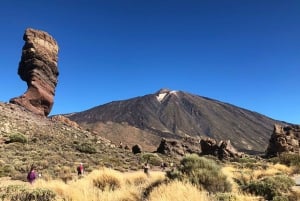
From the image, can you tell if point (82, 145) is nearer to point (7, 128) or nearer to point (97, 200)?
point (7, 128)

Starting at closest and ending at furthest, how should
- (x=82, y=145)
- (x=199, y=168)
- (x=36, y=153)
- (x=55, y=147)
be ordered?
(x=199, y=168) < (x=36, y=153) < (x=55, y=147) < (x=82, y=145)

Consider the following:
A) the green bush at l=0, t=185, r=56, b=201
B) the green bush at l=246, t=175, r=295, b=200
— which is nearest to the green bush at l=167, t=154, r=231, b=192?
the green bush at l=246, t=175, r=295, b=200

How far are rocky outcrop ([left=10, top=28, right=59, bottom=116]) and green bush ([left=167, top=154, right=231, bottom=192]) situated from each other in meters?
37.3

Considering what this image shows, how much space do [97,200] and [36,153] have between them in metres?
26.0

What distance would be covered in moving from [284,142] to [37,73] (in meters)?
33.2

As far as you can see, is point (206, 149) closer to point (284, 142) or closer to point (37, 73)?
point (284, 142)

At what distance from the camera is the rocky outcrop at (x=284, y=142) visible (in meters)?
51.0

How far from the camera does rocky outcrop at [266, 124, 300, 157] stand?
5096 centimetres

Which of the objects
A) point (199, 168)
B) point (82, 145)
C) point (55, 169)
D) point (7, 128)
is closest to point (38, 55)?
point (7, 128)

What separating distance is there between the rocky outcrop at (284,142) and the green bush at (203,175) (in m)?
40.9

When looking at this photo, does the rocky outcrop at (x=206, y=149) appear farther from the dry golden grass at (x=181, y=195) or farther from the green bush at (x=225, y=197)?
the dry golden grass at (x=181, y=195)

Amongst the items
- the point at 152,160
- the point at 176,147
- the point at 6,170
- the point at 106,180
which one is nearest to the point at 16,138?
the point at 152,160

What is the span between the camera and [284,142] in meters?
52.0

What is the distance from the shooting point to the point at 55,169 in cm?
2558
